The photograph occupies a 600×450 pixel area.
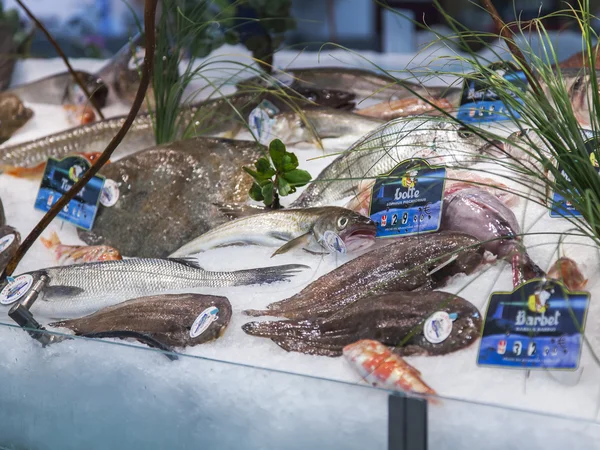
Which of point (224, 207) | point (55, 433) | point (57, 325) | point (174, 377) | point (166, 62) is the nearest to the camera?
point (174, 377)

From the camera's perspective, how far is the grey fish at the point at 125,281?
2.02 metres

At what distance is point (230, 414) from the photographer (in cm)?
157

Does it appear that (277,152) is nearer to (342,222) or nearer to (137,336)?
(342,222)

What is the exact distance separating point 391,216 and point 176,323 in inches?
25.1

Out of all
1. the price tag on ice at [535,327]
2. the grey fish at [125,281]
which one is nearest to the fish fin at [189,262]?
the grey fish at [125,281]

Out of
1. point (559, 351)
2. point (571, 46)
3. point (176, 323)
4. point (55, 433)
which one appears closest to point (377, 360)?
point (559, 351)

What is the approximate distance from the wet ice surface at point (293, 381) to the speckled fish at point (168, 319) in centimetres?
4

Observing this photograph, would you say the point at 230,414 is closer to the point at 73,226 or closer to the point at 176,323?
the point at 176,323

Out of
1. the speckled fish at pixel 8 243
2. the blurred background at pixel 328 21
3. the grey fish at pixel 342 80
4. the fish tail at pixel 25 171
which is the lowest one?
the speckled fish at pixel 8 243

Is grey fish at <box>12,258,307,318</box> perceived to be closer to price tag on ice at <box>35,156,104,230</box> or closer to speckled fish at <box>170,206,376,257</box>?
speckled fish at <box>170,206,376,257</box>

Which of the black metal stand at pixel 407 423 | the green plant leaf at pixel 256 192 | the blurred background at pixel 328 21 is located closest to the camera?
the black metal stand at pixel 407 423

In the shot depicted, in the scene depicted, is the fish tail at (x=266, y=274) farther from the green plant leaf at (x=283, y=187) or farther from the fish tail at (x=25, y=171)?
the fish tail at (x=25, y=171)


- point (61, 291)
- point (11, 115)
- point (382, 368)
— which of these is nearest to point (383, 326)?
point (382, 368)

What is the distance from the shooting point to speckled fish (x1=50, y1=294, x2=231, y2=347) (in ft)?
5.93
